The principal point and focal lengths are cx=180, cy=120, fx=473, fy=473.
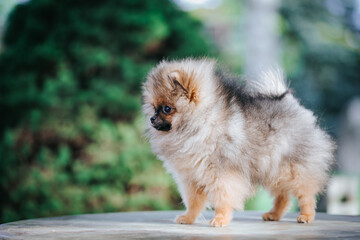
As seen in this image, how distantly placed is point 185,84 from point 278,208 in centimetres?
134

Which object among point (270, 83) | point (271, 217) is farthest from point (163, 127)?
point (271, 217)

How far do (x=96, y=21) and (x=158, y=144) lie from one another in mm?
3489

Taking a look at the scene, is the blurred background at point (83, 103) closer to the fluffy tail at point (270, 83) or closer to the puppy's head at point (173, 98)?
the fluffy tail at point (270, 83)

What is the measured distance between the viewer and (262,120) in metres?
3.47

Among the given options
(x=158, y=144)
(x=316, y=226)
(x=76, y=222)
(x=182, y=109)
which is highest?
(x=182, y=109)

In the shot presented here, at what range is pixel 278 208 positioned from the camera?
3879 millimetres

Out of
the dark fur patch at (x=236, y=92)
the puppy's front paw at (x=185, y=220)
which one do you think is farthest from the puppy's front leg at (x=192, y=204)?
the dark fur patch at (x=236, y=92)

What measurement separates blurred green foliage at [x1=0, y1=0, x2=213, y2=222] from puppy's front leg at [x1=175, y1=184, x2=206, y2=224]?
2.59 meters

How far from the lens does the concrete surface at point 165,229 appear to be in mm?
2755

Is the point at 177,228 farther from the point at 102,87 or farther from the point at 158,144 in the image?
the point at 102,87

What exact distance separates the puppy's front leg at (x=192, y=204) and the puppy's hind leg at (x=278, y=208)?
59 centimetres

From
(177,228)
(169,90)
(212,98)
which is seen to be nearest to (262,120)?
(212,98)

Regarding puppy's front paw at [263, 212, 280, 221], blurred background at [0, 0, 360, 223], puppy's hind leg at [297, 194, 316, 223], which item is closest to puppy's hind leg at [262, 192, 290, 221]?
puppy's front paw at [263, 212, 280, 221]

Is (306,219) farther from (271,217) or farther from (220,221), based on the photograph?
(220,221)
